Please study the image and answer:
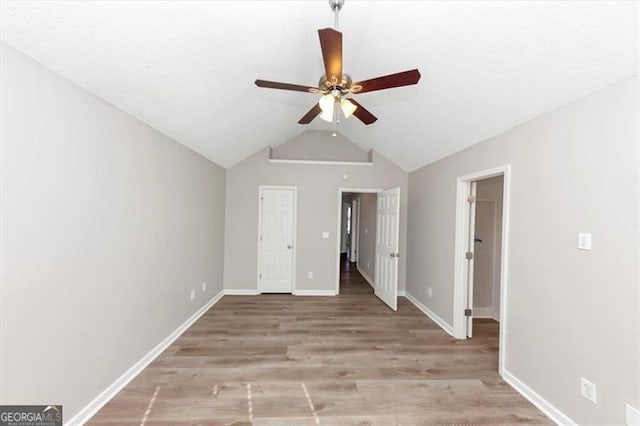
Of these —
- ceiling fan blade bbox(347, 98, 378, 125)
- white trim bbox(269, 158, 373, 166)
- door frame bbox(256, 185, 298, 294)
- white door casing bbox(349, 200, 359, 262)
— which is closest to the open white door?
ceiling fan blade bbox(347, 98, 378, 125)

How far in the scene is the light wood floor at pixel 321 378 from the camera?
1.91m

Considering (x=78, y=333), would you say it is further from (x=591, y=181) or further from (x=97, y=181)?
(x=591, y=181)

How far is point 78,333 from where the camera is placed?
177 cm

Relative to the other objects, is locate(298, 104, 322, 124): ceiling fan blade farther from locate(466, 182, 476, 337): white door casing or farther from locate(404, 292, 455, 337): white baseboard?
locate(404, 292, 455, 337): white baseboard

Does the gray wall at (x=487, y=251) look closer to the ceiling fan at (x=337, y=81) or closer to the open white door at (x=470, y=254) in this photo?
the open white door at (x=470, y=254)

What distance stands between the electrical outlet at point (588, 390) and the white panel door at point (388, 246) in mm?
2351

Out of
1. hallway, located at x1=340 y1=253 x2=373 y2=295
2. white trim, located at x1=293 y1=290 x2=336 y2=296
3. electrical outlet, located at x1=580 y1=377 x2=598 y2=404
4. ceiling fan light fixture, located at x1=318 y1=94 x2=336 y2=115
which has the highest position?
ceiling fan light fixture, located at x1=318 y1=94 x2=336 y2=115

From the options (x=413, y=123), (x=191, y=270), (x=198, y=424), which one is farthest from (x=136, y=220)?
(x=413, y=123)

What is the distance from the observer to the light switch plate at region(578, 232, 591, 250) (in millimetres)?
1730

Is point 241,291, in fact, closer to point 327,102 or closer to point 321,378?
point 321,378

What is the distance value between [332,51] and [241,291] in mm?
4338

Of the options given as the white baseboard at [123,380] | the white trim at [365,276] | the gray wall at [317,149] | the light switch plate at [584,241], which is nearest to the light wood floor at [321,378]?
the white baseboard at [123,380]

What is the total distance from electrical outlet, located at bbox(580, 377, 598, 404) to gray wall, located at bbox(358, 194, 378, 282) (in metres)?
3.81

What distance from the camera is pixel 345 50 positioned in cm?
215
